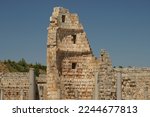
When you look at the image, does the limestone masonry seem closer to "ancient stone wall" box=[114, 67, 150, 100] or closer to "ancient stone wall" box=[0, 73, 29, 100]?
"ancient stone wall" box=[114, 67, 150, 100]

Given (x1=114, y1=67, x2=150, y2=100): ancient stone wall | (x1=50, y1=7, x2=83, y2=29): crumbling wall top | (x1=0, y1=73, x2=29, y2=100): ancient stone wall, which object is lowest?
(x1=0, y1=73, x2=29, y2=100): ancient stone wall

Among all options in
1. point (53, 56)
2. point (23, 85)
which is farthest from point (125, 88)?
point (23, 85)

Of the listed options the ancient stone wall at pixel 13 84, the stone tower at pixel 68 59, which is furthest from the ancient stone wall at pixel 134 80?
the ancient stone wall at pixel 13 84

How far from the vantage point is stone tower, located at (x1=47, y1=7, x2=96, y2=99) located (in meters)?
21.3

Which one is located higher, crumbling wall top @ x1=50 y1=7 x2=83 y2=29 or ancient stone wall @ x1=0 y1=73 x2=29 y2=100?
crumbling wall top @ x1=50 y1=7 x2=83 y2=29

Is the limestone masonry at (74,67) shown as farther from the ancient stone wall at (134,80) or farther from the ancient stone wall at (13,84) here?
the ancient stone wall at (13,84)

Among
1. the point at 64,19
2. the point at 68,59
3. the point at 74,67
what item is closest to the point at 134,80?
the point at 74,67

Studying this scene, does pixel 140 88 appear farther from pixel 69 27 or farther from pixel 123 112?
pixel 123 112

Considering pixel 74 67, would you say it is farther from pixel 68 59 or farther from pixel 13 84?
pixel 13 84

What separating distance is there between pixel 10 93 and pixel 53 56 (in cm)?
529

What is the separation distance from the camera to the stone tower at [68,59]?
70.0 feet

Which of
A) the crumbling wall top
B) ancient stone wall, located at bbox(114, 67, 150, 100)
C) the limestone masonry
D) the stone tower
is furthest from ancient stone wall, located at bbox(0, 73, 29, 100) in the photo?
ancient stone wall, located at bbox(114, 67, 150, 100)

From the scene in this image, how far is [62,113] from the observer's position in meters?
8.11

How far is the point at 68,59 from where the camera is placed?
71.5 feet
